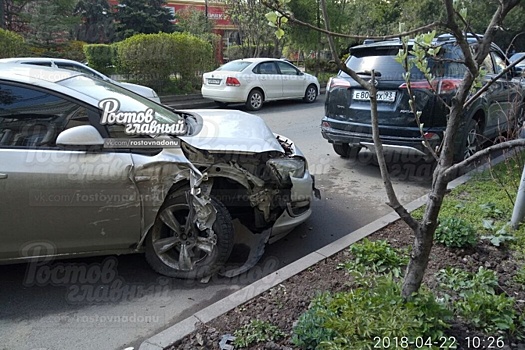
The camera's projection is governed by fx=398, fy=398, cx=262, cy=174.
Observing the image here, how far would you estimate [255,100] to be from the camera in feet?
38.9

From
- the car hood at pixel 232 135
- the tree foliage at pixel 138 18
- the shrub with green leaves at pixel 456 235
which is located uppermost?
the tree foliage at pixel 138 18

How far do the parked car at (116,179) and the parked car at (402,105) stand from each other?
2.37m

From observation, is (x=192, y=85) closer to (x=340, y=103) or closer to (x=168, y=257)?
(x=340, y=103)

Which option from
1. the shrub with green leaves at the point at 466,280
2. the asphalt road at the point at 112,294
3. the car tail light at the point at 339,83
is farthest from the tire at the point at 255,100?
the shrub with green leaves at the point at 466,280

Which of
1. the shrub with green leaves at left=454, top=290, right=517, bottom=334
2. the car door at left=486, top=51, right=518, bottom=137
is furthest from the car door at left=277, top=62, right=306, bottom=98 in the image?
the shrub with green leaves at left=454, top=290, right=517, bottom=334

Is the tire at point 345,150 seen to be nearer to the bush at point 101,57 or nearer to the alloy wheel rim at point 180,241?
the alloy wheel rim at point 180,241

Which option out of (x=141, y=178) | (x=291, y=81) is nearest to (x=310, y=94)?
(x=291, y=81)

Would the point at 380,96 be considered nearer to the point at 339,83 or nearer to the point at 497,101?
the point at 339,83

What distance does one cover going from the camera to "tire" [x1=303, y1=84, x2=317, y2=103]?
44.8 ft

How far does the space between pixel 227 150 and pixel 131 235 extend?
1.01 metres

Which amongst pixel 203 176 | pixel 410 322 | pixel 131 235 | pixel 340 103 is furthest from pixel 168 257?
pixel 340 103

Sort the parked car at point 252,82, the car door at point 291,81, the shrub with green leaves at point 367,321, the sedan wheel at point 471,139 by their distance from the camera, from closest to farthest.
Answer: the shrub with green leaves at point 367,321, the sedan wheel at point 471,139, the parked car at point 252,82, the car door at point 291,81

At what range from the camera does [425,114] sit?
5.03 metres

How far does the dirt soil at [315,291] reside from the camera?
2375 mm
